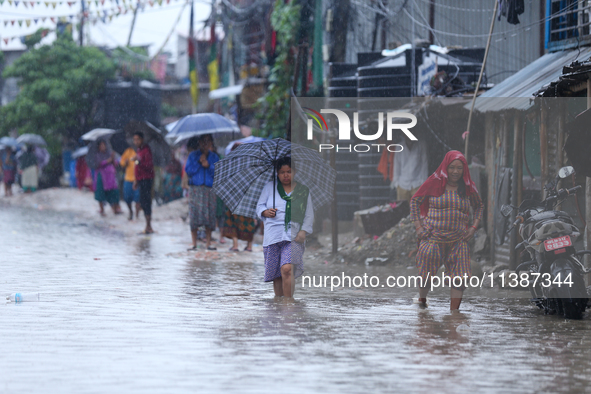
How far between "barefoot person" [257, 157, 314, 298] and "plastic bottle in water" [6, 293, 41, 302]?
2336mm

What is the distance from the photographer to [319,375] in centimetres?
545

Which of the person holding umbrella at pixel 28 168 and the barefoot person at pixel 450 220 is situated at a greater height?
the person holding umbrella at pixel 28 168

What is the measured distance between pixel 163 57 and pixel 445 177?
133 feet

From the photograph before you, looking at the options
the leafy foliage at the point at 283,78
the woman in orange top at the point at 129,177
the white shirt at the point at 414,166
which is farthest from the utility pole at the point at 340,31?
the white shirt at the point at 414,166

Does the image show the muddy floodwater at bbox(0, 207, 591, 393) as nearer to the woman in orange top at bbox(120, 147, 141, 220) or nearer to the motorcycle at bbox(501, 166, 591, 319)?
the motorcycle at bbox(501, 166, 591, 319)

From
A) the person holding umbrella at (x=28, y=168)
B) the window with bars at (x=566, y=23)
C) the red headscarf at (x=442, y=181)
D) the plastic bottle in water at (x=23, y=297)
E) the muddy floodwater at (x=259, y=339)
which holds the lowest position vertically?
the muddy floodwater at (x=259, y=339)

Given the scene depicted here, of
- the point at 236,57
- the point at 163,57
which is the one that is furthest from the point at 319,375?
the point at 163,57

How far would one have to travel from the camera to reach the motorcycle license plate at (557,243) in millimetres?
7938

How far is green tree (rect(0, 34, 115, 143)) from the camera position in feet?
124

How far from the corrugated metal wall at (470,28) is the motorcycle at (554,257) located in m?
6.03

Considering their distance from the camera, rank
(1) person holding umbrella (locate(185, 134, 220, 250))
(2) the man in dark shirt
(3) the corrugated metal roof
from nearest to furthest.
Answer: (3) the corrugated metal roof, (1) person holding umbrella (locate(185, 134, 220, 250)), (2) the man in dark shirt

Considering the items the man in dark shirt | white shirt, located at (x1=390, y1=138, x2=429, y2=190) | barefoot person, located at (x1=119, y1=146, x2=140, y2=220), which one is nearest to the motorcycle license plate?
white shirt, located at (x1=390, y1=138, x2=429, y2=190)

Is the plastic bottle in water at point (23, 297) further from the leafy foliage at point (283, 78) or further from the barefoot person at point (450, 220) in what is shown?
the leafy foliage at point (283, 78)

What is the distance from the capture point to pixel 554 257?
316 inches
